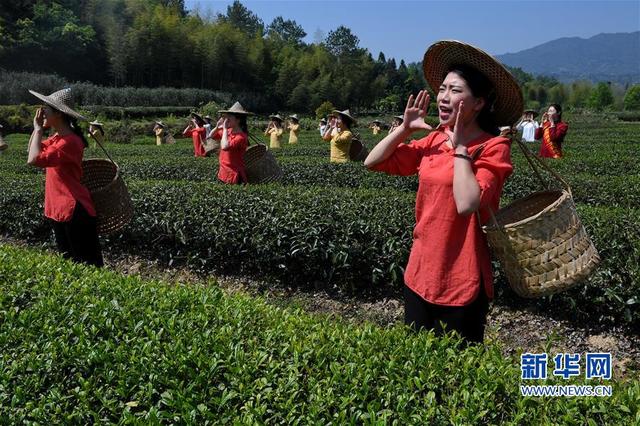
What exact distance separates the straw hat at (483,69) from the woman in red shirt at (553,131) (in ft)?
27.4

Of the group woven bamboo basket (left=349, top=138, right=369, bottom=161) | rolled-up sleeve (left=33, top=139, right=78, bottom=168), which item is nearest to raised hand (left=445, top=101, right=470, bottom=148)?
rolled-up sleeve (left=33, top=139, right=78, bottom=168)

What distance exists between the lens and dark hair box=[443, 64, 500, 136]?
255cm

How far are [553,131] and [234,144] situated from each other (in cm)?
642

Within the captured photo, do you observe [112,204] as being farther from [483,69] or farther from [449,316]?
[483,69]

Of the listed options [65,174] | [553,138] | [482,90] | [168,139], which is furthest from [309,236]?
[168,139]

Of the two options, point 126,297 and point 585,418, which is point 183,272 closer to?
point 126,297

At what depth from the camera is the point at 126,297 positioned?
3.08m

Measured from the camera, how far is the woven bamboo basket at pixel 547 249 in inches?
93.4

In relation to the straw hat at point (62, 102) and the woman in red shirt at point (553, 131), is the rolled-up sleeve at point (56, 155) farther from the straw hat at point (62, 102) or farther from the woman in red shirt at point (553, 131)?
the woman in red shirt at point (553, 131)

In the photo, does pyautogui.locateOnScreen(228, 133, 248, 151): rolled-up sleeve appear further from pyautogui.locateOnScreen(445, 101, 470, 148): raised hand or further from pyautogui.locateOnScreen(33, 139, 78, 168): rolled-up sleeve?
pyautogui.locateOnScreen(445, 101, 470, 148): raised hand

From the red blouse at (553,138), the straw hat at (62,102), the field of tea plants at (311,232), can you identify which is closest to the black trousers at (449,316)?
the field of tea plants at (311,232)

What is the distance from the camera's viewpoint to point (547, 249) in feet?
7.79

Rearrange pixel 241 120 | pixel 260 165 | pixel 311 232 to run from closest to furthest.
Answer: pixel 311 232, pixel 241 120, pixel 260 165

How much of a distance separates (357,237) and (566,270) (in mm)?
3493
